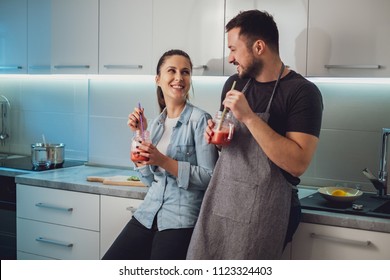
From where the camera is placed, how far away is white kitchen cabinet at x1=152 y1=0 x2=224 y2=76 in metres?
2.54

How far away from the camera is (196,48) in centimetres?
260

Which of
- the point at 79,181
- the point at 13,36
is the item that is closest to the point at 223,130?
the point at 79,181

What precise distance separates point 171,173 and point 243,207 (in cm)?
36

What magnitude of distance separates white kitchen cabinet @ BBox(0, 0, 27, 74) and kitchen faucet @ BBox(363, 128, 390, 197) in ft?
6.97

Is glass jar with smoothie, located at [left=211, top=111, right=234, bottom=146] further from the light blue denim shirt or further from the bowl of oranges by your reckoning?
the bowl of oranges

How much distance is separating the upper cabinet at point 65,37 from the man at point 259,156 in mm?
1186

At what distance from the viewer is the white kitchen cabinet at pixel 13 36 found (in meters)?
3.33

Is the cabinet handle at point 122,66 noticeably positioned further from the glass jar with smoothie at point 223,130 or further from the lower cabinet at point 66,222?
the glass jar with smoothie at point 223,130

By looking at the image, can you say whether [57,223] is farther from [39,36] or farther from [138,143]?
[39,36]

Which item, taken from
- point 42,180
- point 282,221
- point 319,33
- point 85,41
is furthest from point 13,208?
point 319,33

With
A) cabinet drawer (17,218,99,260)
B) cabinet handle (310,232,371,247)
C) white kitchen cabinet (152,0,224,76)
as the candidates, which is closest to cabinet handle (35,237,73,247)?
cabinet drawer (17,218,99,260)

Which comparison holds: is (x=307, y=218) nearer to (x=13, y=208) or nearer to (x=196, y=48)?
(x=196, y=48)

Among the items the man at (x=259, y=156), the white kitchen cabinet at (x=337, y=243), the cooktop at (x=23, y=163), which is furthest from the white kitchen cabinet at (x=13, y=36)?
the white kitchen cabinet at (x=337, y=243)

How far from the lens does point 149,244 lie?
7.09 ft
